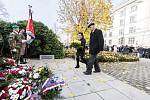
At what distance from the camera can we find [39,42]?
1252cm

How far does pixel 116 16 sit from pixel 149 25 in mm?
16162

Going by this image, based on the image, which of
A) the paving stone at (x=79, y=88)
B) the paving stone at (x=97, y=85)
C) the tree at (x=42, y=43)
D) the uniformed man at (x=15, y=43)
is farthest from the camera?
the tree at (x=42, y=43)

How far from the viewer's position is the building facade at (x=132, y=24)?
3816 centimetres

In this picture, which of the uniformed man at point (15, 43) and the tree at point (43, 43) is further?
the tree at point (43, 43)

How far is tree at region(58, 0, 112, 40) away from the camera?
19875 millimetres

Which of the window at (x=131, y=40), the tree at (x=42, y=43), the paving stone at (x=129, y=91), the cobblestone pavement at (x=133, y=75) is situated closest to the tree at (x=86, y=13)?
the tree at (x=42, y=43)

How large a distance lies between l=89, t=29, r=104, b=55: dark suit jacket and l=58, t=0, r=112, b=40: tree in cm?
1307

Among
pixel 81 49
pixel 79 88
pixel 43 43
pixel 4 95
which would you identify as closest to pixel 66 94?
pixel 79 88

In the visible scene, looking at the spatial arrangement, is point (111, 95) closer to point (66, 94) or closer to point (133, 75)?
point (66, 94)

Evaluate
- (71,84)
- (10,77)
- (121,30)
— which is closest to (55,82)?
(10,77)

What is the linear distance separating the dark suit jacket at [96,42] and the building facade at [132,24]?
27.0 metres

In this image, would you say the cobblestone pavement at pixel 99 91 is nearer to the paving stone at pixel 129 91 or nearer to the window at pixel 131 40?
the paving stone at pixel 129 91

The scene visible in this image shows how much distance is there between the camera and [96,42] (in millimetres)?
6465

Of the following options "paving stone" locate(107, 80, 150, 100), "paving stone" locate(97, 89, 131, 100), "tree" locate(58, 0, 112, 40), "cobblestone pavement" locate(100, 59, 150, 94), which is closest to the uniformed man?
"cobblestone pavement" locate(100, 59, 150, 94)
